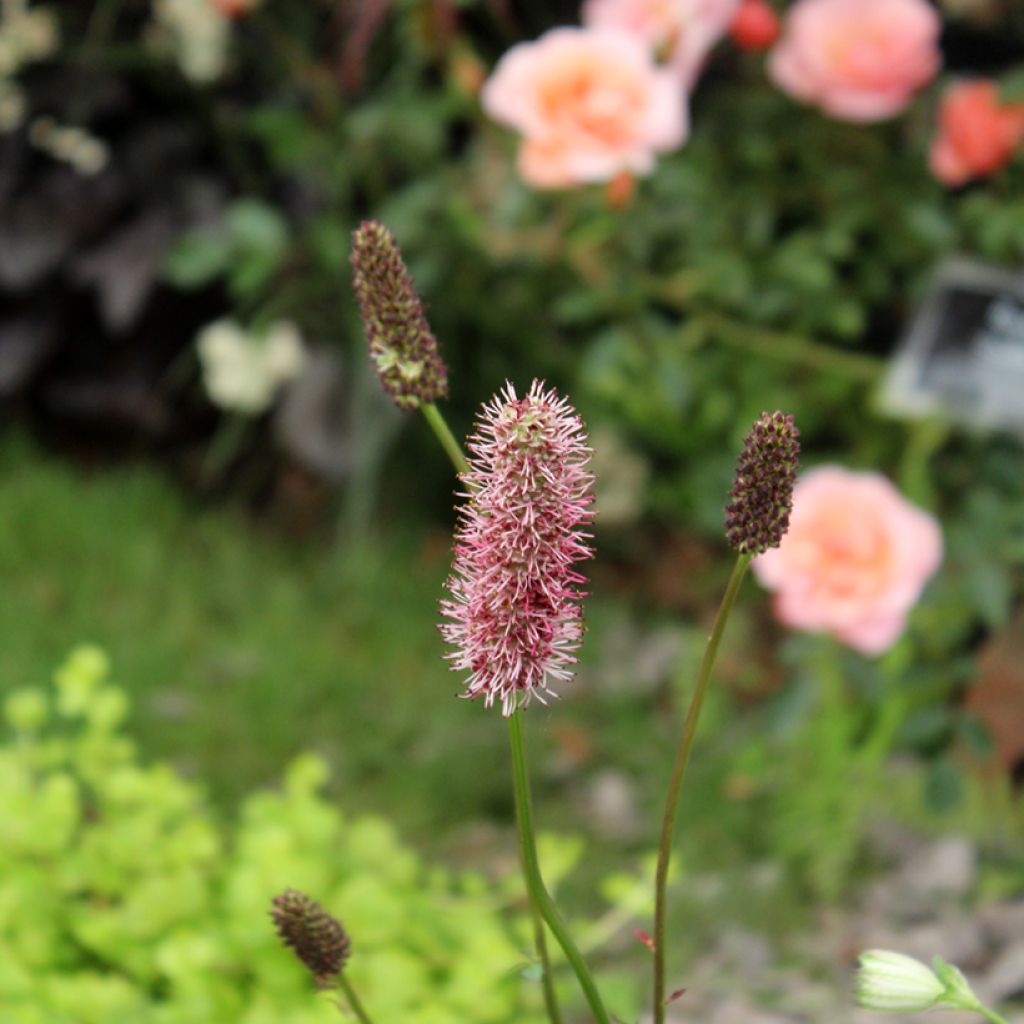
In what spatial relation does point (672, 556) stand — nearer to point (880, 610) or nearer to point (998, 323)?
point (998, 323)

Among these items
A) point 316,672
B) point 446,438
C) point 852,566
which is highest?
point 316,672

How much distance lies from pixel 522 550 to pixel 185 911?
0.77 meters

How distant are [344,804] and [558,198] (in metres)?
1.08

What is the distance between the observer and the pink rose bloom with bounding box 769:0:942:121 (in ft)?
6.63

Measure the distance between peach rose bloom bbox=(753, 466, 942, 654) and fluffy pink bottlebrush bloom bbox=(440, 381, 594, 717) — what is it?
3.48 ft

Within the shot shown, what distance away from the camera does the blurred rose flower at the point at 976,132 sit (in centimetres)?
209

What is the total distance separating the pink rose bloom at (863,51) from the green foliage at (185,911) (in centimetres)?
131

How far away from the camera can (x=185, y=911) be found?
4.04 feet

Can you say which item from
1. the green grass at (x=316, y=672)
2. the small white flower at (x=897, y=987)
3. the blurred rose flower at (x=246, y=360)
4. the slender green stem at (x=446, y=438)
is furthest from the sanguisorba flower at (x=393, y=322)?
the blurred rose flower at (x=246, y=360)

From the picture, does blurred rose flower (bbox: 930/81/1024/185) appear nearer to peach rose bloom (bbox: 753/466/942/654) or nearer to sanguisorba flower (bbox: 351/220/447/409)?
peach rose bloom (bbox: 753/466/942/654)

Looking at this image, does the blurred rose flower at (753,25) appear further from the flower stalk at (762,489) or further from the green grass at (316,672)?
the flower stalk at (762,489)

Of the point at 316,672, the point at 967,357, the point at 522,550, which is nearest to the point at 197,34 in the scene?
the point at 316,672

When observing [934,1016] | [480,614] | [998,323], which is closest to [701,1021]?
[934,1016]

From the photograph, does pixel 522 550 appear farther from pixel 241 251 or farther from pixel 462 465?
pixel 241 251
